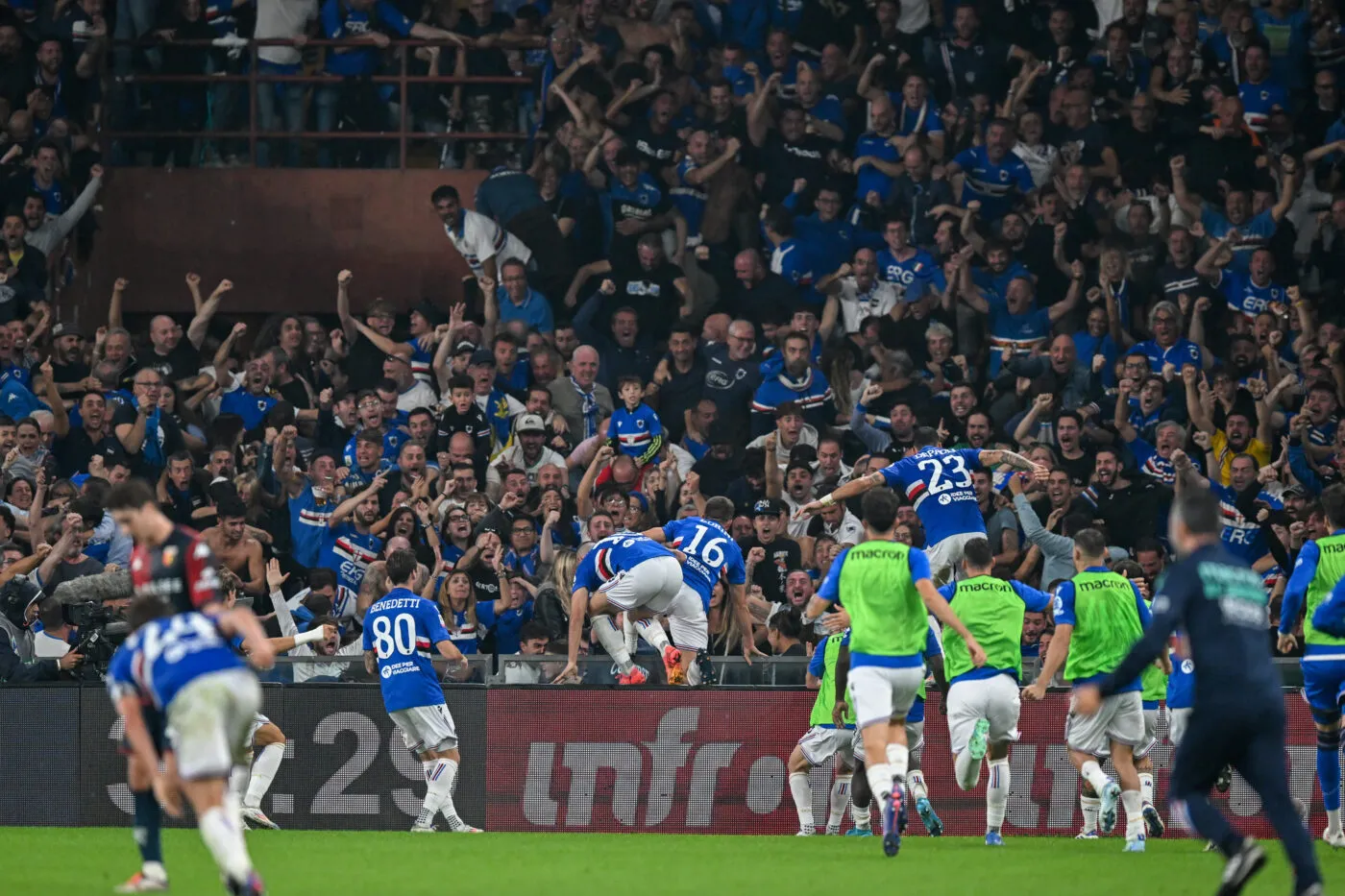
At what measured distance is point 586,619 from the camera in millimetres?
17688

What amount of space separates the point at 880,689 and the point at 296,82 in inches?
551

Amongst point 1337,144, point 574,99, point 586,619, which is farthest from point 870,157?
point 586,619

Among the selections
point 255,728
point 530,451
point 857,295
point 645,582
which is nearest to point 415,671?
point 255,728

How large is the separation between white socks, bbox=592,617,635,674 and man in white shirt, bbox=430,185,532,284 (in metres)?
5.79

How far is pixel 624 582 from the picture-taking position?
55.7 feet

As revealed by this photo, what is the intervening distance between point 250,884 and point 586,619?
349 inches

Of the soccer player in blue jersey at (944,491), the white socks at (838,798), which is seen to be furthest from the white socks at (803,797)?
the soccer player in blue jersey at (944,491)

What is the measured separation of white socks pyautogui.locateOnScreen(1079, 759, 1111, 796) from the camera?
46.8 ft

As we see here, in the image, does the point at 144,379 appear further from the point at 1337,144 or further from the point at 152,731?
the point at 1337,144

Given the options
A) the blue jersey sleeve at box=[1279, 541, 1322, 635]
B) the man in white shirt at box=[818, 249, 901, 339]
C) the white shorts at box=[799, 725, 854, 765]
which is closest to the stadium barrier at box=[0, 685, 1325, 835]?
the white shorts at box=[799, 725, 854, 765]

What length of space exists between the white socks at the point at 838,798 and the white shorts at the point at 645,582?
2167 mm

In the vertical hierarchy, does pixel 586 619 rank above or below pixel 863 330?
below

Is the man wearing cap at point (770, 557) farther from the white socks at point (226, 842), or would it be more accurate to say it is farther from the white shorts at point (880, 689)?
the white socks at point (226, 842)

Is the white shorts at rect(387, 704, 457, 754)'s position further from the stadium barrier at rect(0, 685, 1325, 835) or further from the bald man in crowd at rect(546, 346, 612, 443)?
the bald man in crowd at rect(546, 346, 612, 443)
